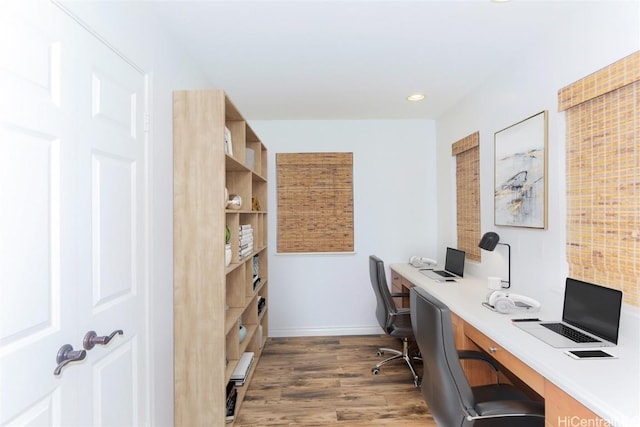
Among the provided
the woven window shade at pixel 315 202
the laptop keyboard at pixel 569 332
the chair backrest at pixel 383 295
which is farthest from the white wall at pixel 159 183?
the laptop keyboard at pixel 569 332

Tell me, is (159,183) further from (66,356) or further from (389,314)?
(389,314)

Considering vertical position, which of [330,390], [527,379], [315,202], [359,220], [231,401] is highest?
[315,202]

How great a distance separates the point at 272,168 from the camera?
12.2ft

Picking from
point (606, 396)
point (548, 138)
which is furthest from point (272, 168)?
point (606, 396)

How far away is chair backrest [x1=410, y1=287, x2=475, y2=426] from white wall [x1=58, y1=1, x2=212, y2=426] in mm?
1350

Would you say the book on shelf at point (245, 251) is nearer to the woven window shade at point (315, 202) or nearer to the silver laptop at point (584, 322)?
the woven window shade at point (315, 202)

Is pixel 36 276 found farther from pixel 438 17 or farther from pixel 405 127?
pixel 405 127

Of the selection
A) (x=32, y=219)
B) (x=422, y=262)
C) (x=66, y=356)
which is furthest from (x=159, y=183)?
(x=422, y=262)

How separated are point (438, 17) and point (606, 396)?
187cm

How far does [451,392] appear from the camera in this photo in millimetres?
1378

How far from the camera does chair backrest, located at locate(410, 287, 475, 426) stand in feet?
4.40

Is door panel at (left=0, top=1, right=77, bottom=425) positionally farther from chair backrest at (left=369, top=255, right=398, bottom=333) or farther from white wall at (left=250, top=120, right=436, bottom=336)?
white wall at (left=250, top=120, right=436, bottom=336)

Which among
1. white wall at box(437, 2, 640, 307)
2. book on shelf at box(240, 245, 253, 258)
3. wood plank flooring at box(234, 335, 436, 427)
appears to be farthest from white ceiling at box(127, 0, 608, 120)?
wood plank flooring at box(234, 335, 436, 427)

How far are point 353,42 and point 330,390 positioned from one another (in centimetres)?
254
